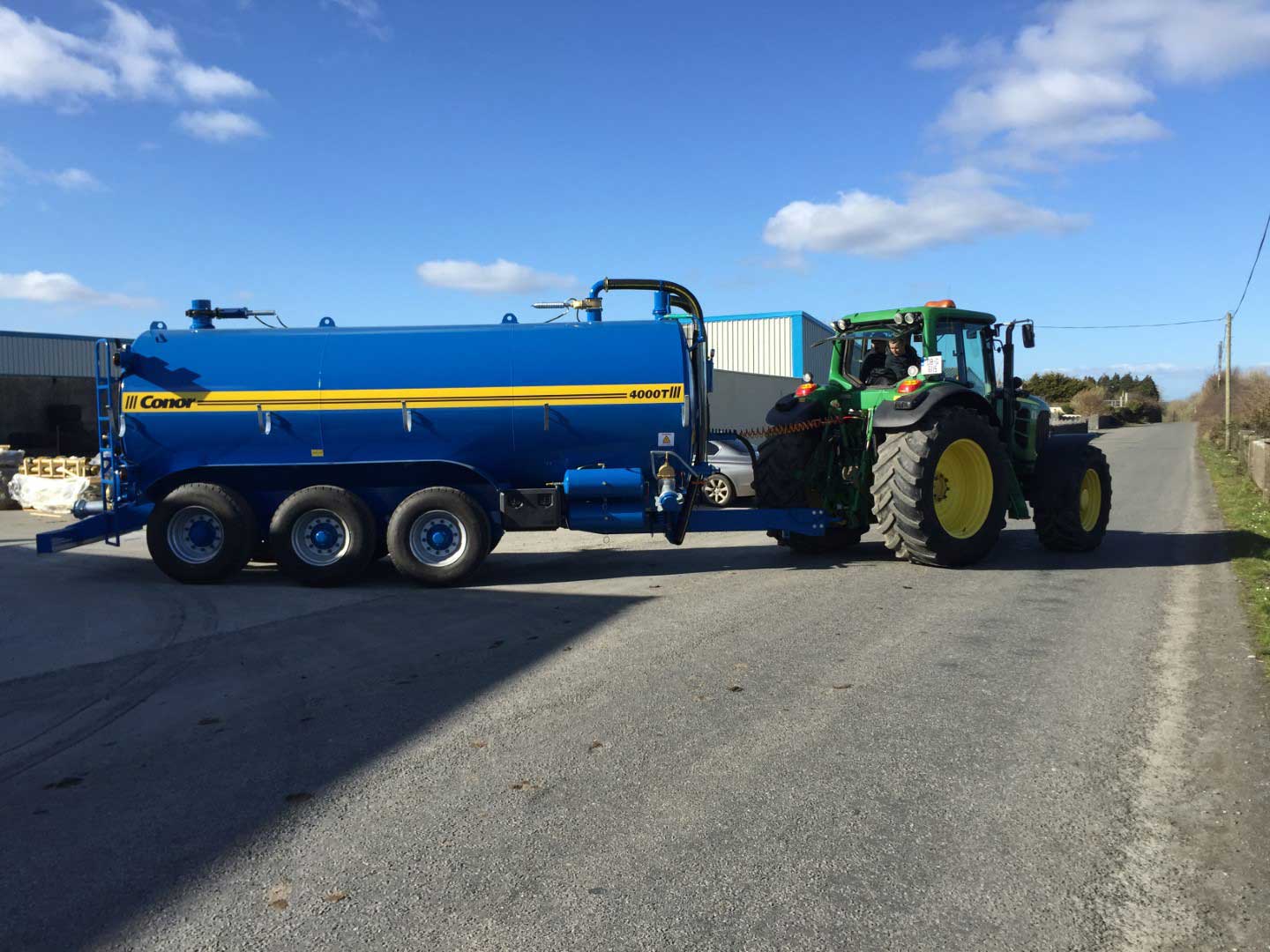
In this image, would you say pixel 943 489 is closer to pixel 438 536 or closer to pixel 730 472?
pixel 438 536

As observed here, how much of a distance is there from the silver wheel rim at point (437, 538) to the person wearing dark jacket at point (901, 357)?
530 cm

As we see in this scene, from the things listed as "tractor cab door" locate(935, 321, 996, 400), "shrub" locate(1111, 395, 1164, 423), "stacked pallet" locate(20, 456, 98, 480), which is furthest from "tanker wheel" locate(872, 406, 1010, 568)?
"shrub" locate(1111, 395, 1164, 423)

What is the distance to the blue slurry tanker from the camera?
9961 millimetres

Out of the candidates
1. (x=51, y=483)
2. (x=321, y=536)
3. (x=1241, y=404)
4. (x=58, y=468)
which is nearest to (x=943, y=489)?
(x=321, y=536)

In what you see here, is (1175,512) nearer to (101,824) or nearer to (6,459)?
(101,824)

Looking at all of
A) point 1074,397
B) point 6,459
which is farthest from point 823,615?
point 1074,397

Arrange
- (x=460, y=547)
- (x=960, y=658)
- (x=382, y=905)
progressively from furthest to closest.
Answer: (x=460, y=547), (x=960, y=658), (x=382, y=905)

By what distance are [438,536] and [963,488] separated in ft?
18.9

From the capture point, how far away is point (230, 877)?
11.7 ft

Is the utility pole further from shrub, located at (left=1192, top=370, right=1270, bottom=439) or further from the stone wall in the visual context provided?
the stone wall

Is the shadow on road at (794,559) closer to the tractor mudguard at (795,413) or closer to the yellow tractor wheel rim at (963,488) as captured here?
the yellow tractor wheel rim at (963,488)

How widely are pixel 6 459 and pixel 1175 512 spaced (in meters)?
21.7

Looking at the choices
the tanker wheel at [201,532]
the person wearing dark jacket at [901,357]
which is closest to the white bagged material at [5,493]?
A: the tanker wheel at [201,532]

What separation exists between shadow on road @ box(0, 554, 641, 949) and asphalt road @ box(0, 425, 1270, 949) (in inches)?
1.0
